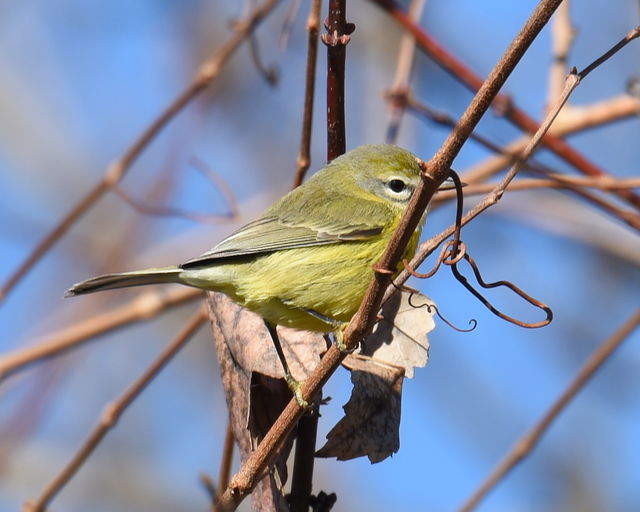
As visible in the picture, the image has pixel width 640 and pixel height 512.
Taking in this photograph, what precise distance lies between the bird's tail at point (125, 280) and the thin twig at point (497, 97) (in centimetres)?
141

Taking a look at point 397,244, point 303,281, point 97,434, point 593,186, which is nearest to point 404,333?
point 303,281

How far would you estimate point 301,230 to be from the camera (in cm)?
382

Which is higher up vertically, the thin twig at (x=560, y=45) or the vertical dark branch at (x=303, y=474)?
the thin twig at (x=560, y=45)

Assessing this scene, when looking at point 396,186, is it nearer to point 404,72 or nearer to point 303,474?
point 404,72

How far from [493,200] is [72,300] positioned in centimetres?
434

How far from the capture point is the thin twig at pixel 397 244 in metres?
1.57

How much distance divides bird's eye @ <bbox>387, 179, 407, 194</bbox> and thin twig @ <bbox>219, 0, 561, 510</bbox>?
1.92m

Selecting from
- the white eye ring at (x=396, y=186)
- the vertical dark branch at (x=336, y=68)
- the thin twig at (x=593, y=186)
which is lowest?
the vertical dark branch at (x=336, y=68)

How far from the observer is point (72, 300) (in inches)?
222

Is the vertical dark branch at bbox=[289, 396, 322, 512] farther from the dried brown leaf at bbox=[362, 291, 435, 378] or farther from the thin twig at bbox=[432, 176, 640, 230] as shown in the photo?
the thin twig at bbox=[432, 176, 640, 230]

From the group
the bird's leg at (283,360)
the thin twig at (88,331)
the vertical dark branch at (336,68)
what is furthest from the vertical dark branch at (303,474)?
the thin twig at (88,331)

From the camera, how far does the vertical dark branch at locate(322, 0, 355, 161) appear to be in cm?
261

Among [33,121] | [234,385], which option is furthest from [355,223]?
[33,121]

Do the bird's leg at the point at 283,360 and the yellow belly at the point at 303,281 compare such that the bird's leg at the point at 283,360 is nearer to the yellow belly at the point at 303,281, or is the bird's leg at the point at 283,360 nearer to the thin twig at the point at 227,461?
the yellow belly at the point at 303,281
